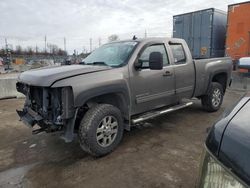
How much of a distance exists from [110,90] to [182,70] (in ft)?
6.69

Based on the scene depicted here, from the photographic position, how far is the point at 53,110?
351 centimetres

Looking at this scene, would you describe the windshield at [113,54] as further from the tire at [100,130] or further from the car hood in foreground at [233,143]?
the car hood in foreground at [233,143]

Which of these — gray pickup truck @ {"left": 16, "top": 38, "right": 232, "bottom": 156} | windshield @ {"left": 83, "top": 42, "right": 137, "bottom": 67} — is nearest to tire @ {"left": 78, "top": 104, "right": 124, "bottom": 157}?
gray pickup truck @ {"left": 16, "top": 38, "right": 232, "bottom": 156}

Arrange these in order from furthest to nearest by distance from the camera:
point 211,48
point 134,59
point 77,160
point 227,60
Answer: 1. point 211,48
2. point 227,60
3. point 134,59
4. point 77,160

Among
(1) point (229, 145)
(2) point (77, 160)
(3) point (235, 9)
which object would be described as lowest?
(2) point (77, 160)

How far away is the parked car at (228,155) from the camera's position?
948mm

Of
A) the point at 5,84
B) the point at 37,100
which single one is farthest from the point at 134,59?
the point at 5,84

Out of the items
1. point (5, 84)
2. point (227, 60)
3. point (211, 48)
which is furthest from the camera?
point (211, 48)

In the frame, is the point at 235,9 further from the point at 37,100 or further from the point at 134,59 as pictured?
the point at 37,100

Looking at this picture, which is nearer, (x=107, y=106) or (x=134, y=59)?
(x=107, y=106)

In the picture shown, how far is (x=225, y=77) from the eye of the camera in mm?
6488

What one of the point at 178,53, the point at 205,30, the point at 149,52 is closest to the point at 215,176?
the point at 149,52

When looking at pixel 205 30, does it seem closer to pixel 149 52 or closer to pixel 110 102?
pixel 149 52

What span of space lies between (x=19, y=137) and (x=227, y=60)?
217 inches
